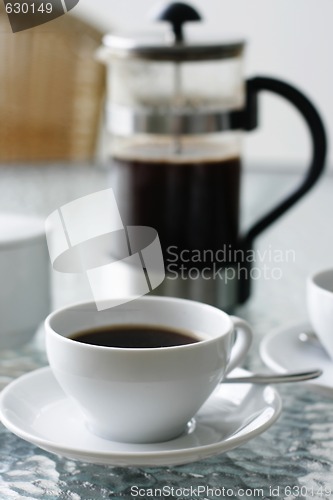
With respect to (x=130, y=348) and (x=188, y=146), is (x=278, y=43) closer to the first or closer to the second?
(x=188, y=146)

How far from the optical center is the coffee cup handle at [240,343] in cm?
57

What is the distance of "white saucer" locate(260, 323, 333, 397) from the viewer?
628 millimetres

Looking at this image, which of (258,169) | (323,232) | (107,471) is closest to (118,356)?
(107,471)

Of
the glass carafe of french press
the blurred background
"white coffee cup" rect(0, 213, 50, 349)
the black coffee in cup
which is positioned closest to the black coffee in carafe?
the glass carafe of french press

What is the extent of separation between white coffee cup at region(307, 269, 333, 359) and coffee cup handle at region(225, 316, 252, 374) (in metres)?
0.07

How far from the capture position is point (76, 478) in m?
0.49

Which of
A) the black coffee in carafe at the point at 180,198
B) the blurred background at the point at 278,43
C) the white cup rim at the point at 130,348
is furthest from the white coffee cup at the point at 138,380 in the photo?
the blurred background at the point at 278,43

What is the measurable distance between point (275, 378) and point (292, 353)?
93 millimetres

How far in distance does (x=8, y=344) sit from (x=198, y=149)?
249 millimetres

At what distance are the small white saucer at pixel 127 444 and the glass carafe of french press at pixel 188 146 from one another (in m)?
0.21

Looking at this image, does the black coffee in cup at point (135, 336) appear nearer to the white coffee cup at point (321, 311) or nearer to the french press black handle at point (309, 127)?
the white coffee cup at point (321, 311)

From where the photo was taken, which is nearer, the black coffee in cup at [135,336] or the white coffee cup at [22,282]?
the black coffee in cup at [135,336]

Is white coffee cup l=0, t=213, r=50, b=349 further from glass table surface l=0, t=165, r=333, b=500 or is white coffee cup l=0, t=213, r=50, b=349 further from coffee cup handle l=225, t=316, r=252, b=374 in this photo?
coffee cup handle l=225, t=316, r=252, b=374

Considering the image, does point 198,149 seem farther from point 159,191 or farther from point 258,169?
point 258,169
